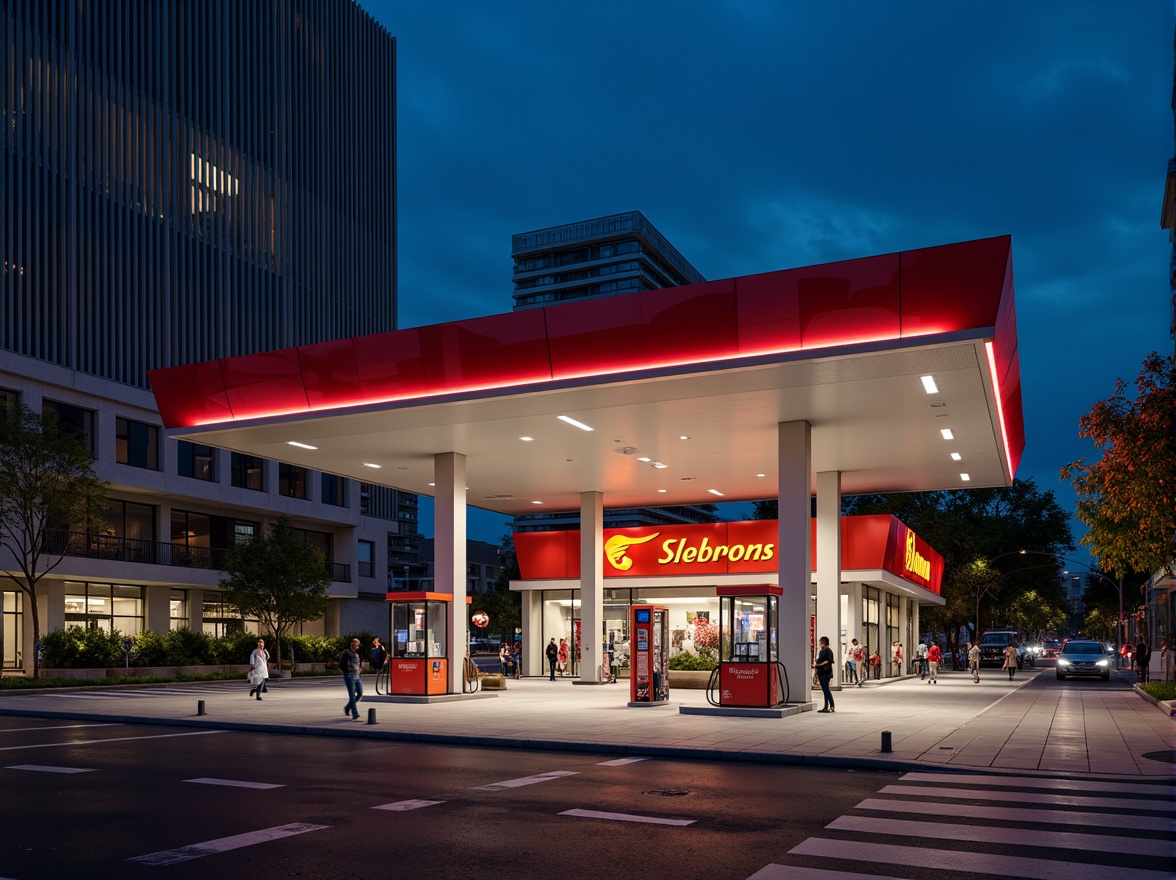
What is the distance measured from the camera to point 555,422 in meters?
23.9

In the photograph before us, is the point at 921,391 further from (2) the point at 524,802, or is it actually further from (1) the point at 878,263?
(2) the point at 524,802

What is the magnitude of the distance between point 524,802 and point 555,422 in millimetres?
13098

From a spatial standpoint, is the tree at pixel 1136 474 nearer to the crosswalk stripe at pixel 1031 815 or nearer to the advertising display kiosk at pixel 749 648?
the advertising display kiosk at pixel 749 648

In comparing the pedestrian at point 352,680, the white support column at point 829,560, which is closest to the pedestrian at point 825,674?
the white support column at point 829,560

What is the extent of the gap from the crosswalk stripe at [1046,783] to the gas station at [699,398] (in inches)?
258

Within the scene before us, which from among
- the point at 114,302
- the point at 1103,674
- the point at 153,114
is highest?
the point at 153,114

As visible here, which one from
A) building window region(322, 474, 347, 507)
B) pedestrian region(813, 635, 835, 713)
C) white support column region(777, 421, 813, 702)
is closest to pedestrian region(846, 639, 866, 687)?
white support column region(777, 421, 813, 702)

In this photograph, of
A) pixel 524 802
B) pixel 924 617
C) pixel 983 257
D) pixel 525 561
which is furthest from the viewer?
pixel 924 617

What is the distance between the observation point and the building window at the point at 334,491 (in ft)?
201

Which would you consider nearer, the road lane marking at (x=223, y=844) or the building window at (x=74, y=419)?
the road lane marking at (x=223, y=844)

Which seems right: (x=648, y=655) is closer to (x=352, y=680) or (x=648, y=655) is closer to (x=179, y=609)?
(x=352, y=680)

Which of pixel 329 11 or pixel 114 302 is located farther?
pixel 329 11

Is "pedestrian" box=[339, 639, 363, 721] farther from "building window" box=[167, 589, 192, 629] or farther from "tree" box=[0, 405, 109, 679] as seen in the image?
"building window" box=[167, 589, 192, 629]

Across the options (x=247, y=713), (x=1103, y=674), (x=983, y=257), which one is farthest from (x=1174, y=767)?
(x=1103, y=674)
